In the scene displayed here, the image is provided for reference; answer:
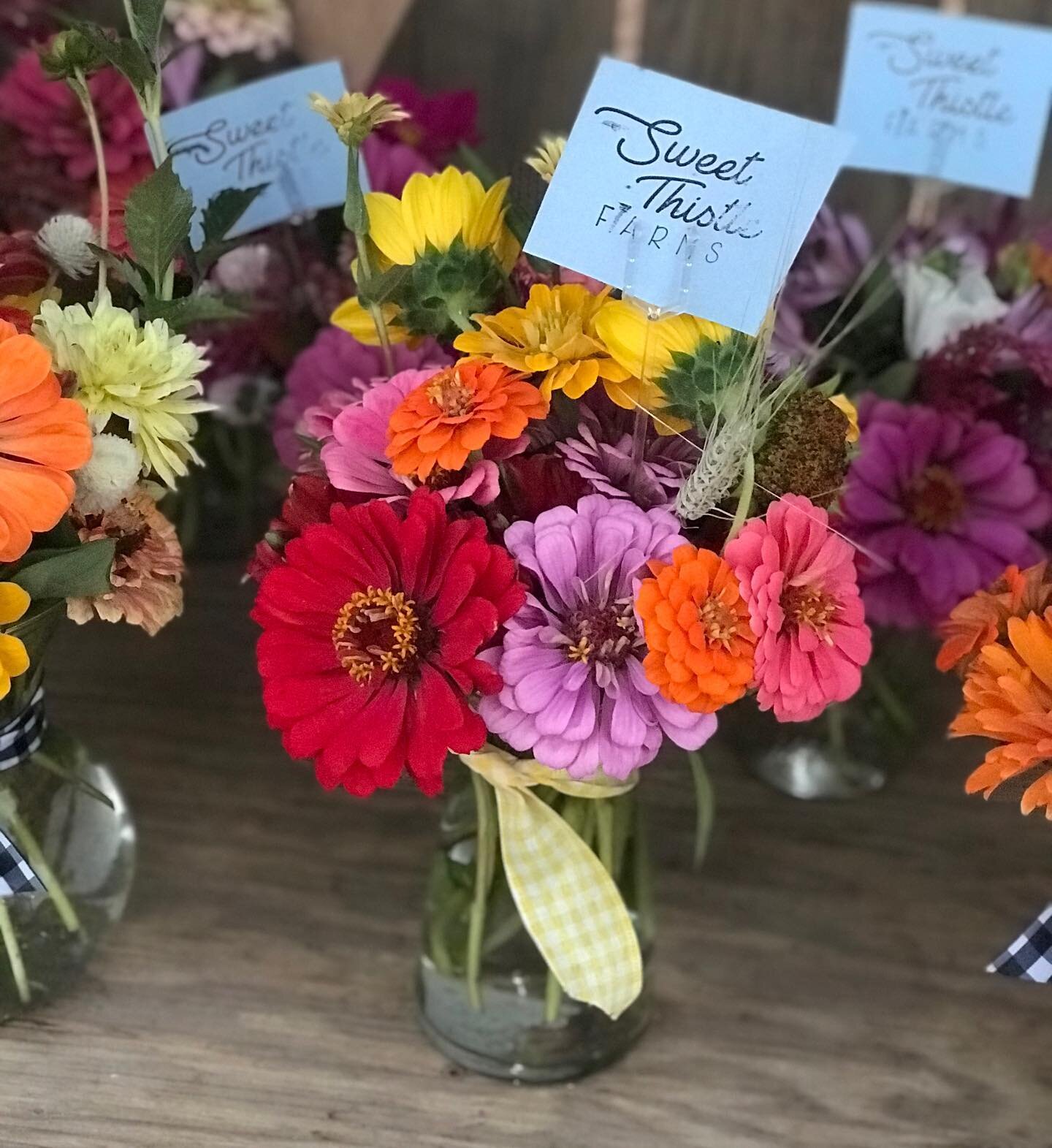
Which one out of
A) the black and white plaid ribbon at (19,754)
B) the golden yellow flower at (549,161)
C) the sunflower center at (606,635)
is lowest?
the black and white plaid ribbon at (19,754)

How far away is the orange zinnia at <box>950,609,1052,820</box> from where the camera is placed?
0.45 m

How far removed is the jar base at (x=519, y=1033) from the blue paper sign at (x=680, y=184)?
349mm

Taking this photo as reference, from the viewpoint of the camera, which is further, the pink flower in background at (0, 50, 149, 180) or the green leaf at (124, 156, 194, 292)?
the pink flower in background at (0, 50, 149, 180)

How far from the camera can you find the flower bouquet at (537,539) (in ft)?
1.41

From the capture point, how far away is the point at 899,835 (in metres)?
0.74

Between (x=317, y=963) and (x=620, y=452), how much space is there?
346 mm

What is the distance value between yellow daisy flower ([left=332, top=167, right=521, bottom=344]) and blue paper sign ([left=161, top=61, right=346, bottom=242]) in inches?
5.7

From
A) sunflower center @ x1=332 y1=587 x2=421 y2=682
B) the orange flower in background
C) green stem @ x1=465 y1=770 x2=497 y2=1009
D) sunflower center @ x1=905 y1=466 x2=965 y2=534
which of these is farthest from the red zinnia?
sunflower center @ x1=905 y1=466 x2=965 y2=534

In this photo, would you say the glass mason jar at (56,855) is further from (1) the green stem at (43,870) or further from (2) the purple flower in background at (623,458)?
(2) the purple flower in background at (623,458)

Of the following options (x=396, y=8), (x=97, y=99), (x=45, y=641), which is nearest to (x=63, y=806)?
(x=45, y=641)

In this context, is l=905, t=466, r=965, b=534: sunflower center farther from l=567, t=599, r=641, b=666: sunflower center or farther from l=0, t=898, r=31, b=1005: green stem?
l=0, t=898, r=31, b=1005: green stem

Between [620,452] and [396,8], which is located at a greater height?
[396,8]

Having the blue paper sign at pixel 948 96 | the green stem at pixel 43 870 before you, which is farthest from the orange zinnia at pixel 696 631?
the blue paper sign at pixel 948 96

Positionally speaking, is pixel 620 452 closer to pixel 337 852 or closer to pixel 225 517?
pixel 337 852
